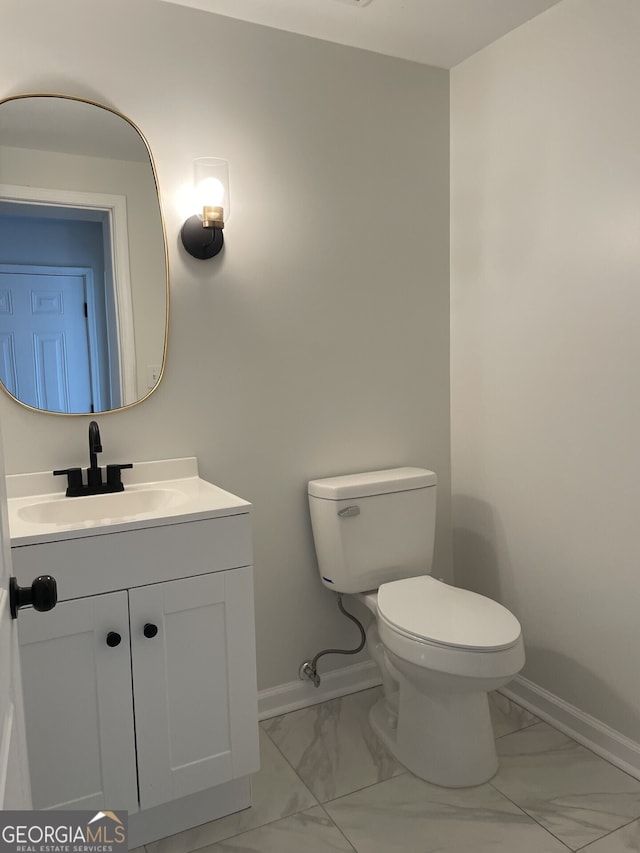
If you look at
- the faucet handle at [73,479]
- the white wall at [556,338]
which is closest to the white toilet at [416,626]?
the white wall at [556,338]

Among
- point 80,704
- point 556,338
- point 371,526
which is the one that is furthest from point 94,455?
point 556,338

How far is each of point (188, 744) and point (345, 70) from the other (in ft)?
6.93

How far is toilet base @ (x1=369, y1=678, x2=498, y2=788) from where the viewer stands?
1.92 meters

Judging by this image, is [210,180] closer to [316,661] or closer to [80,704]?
[80,704]

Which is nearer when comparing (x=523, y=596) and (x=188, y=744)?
(x=188, y=744)

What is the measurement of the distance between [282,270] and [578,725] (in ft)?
5.68

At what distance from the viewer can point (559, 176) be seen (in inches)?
81.3

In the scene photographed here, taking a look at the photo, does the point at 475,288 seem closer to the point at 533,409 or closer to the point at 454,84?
the point at 533,409

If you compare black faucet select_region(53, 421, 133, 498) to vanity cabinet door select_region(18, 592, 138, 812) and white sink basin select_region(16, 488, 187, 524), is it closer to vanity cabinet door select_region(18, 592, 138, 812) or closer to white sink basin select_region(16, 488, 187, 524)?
white sink basin select_region(16, 488, 187, 524)

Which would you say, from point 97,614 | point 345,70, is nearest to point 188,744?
point 97,614

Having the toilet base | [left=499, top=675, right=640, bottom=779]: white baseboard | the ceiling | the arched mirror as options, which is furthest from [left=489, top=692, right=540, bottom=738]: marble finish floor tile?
the ceiling

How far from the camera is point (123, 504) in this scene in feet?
6.34

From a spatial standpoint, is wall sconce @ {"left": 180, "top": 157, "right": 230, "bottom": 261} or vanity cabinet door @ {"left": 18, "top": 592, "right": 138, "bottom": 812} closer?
vanity cabinet door @ {"left": 18, "top": 592, "right": 138, "bottom": 812}

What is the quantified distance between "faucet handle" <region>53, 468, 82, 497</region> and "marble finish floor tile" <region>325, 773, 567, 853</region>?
111 cm
